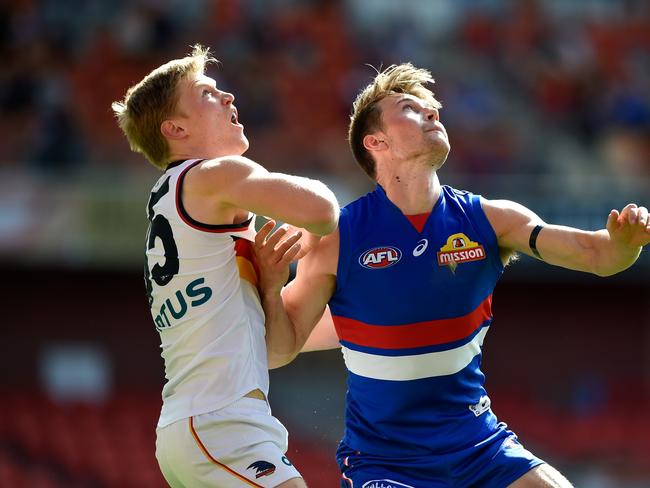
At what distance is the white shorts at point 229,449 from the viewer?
4.27 meters

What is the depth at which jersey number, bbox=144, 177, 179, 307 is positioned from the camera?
178 inches

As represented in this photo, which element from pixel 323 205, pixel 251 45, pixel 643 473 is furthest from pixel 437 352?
pixel 251 45

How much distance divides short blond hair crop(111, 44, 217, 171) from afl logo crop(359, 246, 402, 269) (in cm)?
100

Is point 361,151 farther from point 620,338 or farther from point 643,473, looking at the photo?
point 620,338

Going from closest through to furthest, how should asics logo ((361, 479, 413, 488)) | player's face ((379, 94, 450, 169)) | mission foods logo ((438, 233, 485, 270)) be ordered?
asics logo ((361, 479, 413, 488))
mission foods logo ((438, 233, 485, 270))
player's face ((379, 94, 450, 169))

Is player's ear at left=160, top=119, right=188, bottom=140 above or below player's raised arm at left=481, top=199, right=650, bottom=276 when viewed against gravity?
above

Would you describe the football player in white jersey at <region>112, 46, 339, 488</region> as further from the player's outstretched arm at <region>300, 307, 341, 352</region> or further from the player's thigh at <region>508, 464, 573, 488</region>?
the player's thigh at <region>508, 464, 573, 488</region>

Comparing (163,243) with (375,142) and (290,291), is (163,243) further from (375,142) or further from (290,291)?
(375,142)

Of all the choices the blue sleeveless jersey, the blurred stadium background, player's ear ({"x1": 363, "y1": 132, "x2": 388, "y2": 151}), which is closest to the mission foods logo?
the blue sleeveless jersey

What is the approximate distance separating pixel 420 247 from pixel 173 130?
1238 mm

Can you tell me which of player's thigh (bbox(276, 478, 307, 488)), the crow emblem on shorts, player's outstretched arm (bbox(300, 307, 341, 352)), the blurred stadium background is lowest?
the blurred stadium background

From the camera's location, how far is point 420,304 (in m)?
4.89

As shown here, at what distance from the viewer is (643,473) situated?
42.8 feet

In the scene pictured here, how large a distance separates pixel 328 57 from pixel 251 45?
4.14ft
